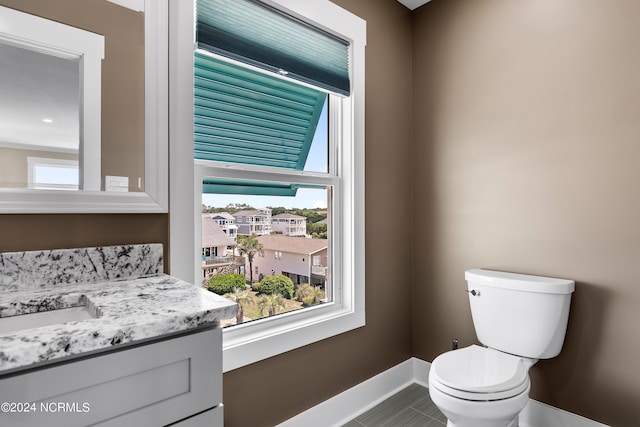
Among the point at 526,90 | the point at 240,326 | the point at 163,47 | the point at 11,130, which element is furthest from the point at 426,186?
the point at 11,130

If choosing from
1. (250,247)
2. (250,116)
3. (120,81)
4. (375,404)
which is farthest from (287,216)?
(375,404)

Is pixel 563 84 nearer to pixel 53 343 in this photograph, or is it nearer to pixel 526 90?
pixel 526 90

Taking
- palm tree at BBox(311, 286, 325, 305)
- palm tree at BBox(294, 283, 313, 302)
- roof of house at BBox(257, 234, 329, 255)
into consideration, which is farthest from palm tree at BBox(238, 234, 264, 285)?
palm tree at BBox(311, 286, 325, 305)

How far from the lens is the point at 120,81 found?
4.02 feet

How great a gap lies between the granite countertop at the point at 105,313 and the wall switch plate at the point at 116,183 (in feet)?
0.96

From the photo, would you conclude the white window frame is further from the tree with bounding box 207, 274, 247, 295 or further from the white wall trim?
the white wall trim

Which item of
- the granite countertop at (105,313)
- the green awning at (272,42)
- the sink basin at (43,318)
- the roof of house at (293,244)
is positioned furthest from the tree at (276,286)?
the green awning at (272,42)

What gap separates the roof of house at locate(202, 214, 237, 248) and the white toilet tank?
1.26 m

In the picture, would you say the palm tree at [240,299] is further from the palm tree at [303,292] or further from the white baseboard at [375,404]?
the white baseboard at [375,404]

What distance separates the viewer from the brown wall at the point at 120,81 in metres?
1.19

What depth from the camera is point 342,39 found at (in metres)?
2.01

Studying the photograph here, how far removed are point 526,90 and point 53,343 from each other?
2.17 m

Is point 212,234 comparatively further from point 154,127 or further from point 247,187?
point 154,127

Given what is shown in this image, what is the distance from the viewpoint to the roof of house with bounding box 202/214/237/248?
1574 millimetres
